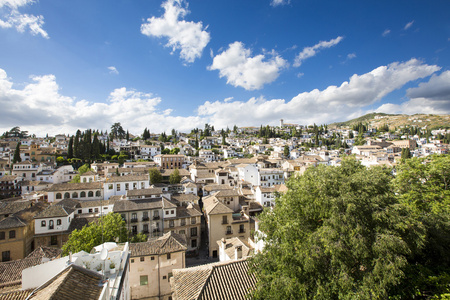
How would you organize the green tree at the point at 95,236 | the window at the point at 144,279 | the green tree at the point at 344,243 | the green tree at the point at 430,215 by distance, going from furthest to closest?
the window at the point at 144,279, the green tree at the point at 95,236, the green tree at the point at 430,215, the green tree at the point at 344,243

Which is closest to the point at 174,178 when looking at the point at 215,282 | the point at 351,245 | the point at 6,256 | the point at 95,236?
the point at 6,256

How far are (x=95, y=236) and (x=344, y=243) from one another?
20.4 meters

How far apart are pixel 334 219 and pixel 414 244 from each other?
3670 millimetres

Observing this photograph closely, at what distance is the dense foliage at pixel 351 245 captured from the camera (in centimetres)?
778

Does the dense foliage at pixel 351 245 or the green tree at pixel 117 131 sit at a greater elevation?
the green tree at pixel 117 131

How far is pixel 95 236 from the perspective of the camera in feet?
62.5

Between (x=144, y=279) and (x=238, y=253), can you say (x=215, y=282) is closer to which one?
(x=238, y=253)

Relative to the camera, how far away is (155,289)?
63.7 ft

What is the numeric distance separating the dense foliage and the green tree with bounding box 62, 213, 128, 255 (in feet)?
50.8

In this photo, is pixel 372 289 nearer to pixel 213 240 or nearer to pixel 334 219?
pixel 334 219

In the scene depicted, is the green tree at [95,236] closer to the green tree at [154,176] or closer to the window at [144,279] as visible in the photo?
the window at [144,279]

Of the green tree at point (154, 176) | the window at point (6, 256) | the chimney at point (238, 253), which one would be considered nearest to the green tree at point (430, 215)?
the chimney at point (238, 253)

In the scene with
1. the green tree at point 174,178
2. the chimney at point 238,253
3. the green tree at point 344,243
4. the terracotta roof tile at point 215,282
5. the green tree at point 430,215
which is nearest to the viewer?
the green tree at point 344,243

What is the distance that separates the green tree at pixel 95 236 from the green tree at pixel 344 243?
15.6 metres
